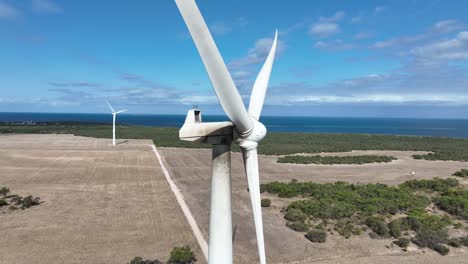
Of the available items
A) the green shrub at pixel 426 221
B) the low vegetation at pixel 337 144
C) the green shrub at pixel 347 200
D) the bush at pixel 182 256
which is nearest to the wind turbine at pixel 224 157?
the bush at pixel 182 256

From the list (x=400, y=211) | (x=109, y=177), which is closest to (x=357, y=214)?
(x=400, y=211)

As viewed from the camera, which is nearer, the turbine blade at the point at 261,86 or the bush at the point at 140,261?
the turbine blade at the point at 261,86

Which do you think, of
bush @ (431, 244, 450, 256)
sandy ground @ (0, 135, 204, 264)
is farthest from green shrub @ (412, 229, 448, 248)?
sandy ground @ (0, 135, 204, 264)

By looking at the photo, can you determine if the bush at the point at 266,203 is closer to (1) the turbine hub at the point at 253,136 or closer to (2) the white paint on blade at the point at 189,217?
(2) the white paint on blade at the point at 189,217

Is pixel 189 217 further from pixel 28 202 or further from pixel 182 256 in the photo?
pixel 28 202

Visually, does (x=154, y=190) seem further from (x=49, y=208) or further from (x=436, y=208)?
(x=436, y=208)

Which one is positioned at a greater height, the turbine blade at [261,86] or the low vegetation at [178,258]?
the turbine blade at [261,86]

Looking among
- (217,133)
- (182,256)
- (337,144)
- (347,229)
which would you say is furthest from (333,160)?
(217,133)

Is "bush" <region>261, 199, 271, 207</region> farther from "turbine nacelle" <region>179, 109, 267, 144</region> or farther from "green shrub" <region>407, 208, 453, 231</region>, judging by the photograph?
"turbine nacelle" <region>179, 109, 267, 144</region>
